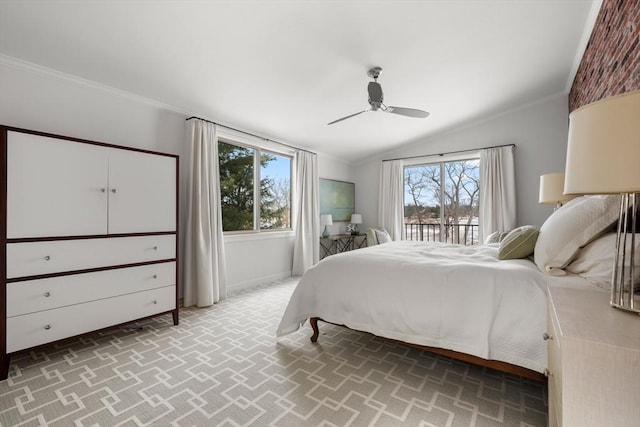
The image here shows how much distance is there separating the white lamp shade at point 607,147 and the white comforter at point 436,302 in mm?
957

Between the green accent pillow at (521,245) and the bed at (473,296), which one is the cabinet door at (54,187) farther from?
the green accent pillow at (521,245)

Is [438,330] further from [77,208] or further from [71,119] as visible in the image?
[71,119]

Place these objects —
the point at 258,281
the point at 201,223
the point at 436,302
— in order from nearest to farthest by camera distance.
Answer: the point at 436,302
the point at 201,223
the point at 258,281

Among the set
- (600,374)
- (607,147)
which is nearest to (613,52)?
(607,147)

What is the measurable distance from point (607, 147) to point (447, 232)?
17.1 feet

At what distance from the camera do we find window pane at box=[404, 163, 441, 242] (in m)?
5.91

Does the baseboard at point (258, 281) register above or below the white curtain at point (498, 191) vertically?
below

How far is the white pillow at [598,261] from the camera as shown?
148cm

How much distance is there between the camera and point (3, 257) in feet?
6.38

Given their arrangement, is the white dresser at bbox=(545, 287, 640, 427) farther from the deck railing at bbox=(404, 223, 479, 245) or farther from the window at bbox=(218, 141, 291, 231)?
the deck railing at bbox=(404, 223, 479, 245)

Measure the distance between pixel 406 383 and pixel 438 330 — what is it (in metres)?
0.41

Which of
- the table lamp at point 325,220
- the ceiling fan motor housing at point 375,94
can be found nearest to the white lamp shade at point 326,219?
the table lamp at point 325,220

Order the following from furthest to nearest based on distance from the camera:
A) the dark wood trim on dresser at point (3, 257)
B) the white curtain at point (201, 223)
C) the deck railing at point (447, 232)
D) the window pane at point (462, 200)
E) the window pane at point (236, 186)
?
the deck railing at point (447, 232), the window pane at point (462, 200), the window pane at point (236, 186), the white curtain at point (201, 223), the dark wood trim on dresser at point (3, 257)

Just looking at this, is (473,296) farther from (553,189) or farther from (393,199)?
(393,199)
